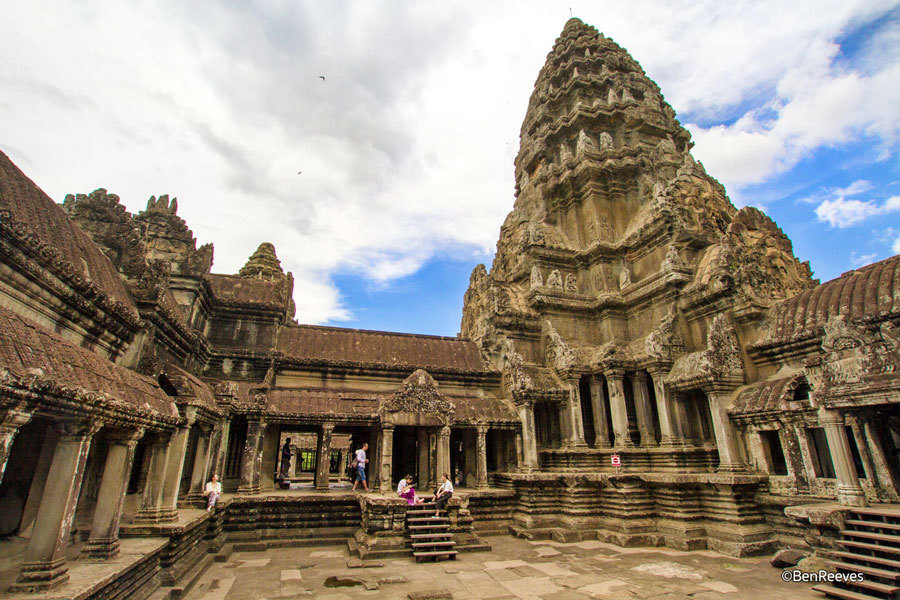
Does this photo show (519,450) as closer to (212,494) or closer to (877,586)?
(212,494)

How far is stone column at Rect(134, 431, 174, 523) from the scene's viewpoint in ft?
29.0

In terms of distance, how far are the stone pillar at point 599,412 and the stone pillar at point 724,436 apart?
3810 mm

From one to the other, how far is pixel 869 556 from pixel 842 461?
189 cm

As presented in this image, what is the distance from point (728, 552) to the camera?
35.7 ft

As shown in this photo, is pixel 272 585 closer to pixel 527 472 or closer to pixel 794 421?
pixel 527 472

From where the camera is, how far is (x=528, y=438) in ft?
50.2

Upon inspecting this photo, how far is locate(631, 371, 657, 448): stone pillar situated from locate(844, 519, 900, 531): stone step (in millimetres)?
6750

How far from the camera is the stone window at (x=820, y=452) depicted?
1084cm

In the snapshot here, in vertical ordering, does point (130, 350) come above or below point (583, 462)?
above

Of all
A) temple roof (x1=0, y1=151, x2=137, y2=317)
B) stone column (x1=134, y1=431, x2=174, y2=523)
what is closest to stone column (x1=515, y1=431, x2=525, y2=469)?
stone column (x1=134, y1=431, x2=174, y2=523)

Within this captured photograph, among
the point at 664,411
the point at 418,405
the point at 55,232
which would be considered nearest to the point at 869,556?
the point at 664,411

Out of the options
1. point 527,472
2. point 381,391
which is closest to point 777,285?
point 527,472

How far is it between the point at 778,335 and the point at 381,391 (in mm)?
12447

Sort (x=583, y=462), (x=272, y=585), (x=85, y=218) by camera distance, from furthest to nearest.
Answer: (x=583, y=462) < (x=85, y=218) < (x=272, y=585)
